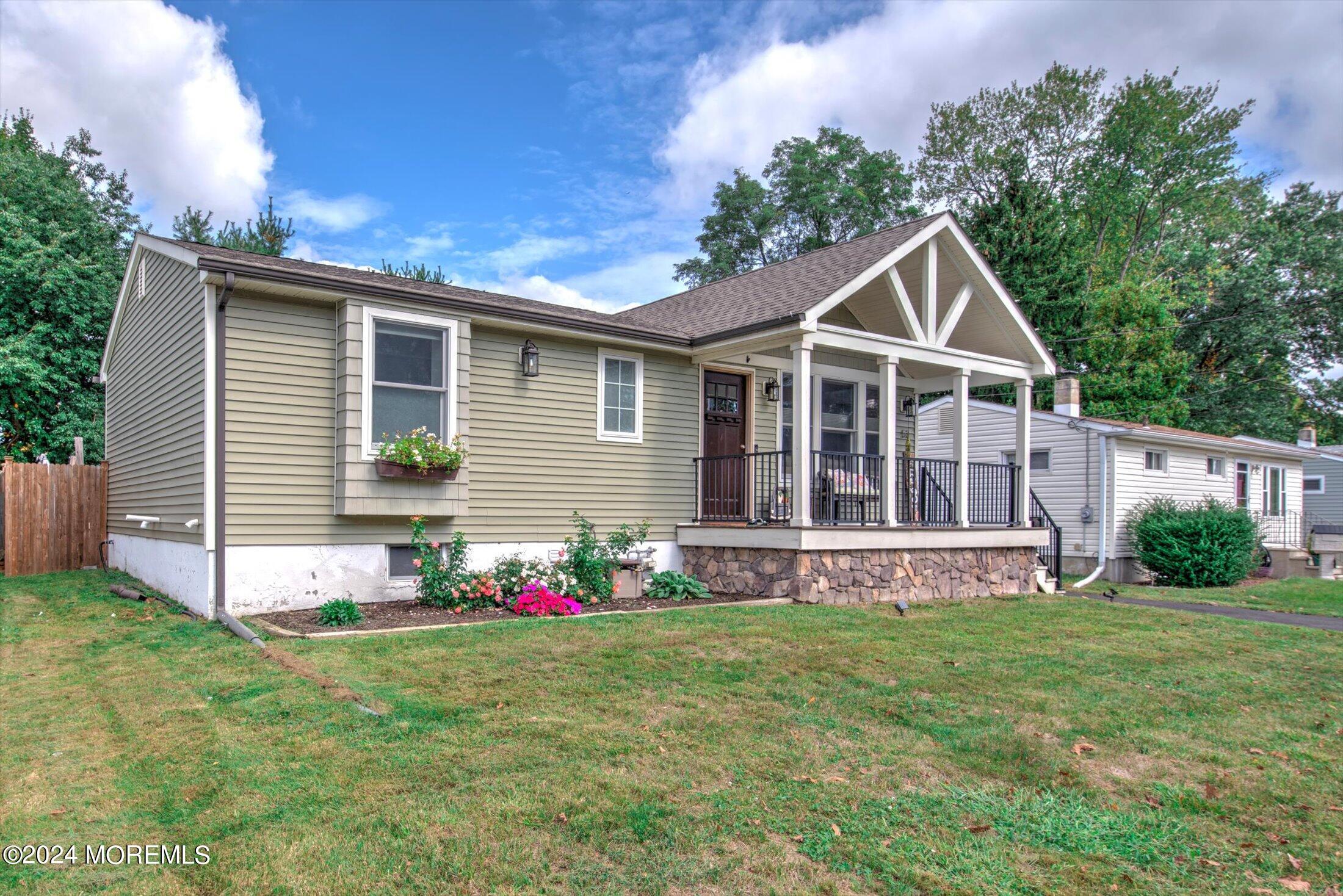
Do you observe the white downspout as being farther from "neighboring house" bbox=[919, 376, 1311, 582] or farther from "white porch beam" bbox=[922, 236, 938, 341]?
"white porch beam" bbox=[922, 236, 938, 341]

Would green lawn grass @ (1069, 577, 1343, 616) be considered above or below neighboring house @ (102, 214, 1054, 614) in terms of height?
below

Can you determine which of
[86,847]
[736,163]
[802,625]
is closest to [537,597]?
[802,625]

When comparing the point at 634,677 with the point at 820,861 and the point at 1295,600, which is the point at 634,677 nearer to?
the point at 820,861

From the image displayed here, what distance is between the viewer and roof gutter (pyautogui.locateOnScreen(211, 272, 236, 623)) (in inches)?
284

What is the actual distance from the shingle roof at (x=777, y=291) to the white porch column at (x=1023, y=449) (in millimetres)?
3126

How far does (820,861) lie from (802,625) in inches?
179

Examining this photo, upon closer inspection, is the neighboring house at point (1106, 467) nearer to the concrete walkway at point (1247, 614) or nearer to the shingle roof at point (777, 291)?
the concrete walkway at point (1247, 614)

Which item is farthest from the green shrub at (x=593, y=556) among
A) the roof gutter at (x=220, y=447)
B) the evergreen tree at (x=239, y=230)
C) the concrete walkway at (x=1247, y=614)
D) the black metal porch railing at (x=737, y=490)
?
the evergreen tree at (x=239, y=230)

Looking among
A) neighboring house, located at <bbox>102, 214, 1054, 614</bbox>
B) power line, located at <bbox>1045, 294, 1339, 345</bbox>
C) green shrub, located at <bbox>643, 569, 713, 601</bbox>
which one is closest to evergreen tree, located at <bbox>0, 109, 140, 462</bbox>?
neighboring house, located at <bbox>102, 214, 1054, 614</bbox>

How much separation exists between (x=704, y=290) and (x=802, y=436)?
4.82 m

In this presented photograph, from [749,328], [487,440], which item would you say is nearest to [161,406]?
[487,440]

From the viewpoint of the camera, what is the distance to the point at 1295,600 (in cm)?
1298

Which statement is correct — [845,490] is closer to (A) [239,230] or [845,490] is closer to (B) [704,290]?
(B) [704,290]

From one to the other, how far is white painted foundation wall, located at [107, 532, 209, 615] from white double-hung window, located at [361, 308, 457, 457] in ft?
6.08
